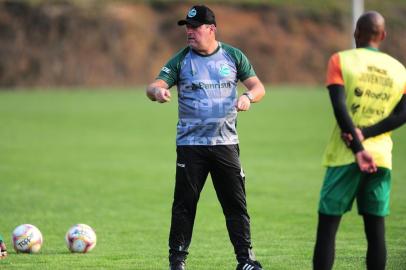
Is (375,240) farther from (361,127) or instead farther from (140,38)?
(140,38)

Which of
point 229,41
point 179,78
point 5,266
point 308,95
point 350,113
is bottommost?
point 5,266

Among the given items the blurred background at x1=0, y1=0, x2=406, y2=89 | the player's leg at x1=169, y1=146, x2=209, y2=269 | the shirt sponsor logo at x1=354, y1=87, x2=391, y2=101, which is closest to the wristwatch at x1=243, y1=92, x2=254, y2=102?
the player's leg at x1=169, y1=146, x2=209, y2=269

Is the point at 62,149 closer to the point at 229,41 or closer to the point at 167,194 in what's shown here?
the point at 167,194

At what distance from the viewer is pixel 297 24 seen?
7000cm

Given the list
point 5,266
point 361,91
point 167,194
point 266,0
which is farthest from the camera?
point 266,0

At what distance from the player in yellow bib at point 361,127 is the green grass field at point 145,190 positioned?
2.29 metres

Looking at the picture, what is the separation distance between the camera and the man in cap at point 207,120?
862 centimetres

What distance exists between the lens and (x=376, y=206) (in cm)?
729

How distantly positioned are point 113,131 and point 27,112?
7.64 meters

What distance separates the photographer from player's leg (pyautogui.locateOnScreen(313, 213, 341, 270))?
7301 millimetres

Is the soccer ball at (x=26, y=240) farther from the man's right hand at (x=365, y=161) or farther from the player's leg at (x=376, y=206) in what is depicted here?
the man's right hand at (x=365, y=161)

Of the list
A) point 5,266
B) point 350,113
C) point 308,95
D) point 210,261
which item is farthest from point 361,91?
point 308,95

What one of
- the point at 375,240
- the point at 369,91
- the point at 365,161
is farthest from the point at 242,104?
the point at 375,240

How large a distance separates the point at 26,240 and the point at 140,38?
5458 centimetres
